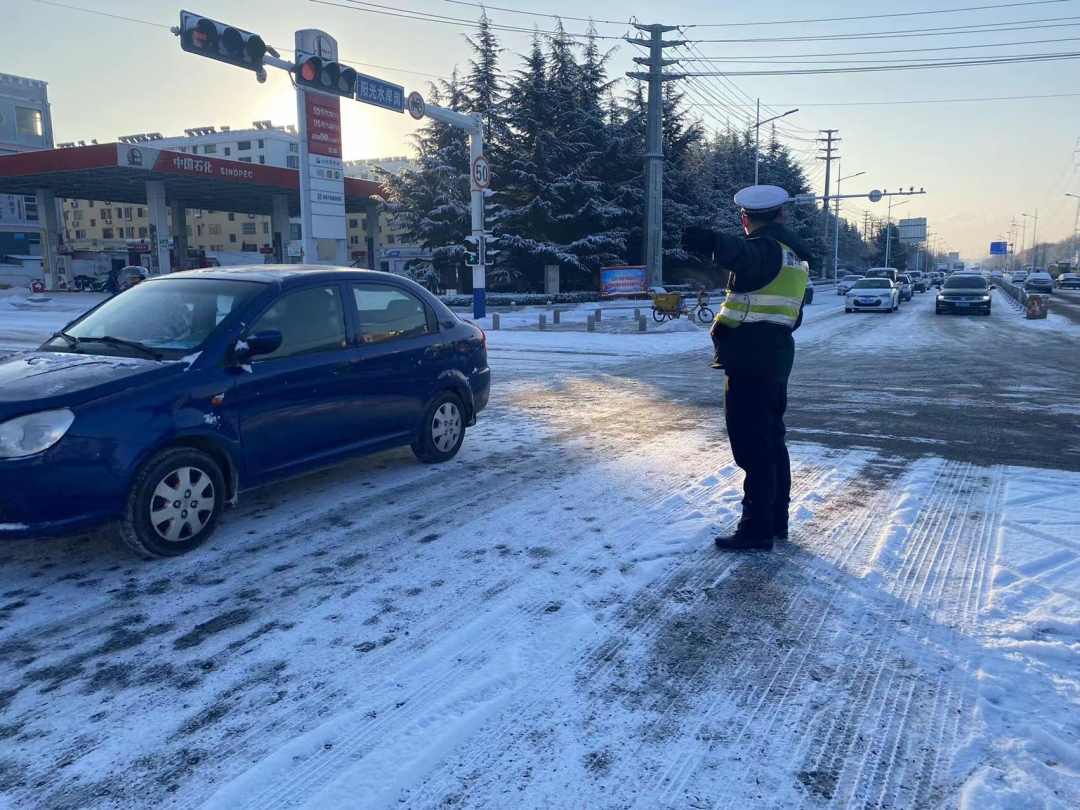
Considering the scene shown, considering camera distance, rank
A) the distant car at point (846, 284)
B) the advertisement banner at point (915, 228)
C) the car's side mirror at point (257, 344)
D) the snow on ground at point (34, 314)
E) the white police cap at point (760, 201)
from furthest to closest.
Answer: the advertisement banner at point (915, 228) → the distant car at point (846, 284) → the snow on ground at point (34, 314) → the car's side mirror at point (257, 344) → the white police cap at point (760, 201)

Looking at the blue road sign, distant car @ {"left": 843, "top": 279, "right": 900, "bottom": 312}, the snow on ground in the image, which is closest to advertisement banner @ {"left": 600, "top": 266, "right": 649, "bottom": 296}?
distant car @ {"left": 843, "top": 279, "right": 900, "bottom": 312}

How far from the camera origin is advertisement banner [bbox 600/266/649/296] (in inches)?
1340

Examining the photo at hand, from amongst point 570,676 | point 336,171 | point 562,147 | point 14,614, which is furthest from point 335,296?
point 562,147

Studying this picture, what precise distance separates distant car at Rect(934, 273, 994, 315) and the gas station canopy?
30.5 meters

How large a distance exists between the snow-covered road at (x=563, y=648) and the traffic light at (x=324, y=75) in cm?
1349

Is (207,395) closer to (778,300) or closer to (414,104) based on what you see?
(778,300)

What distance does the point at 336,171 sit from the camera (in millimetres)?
22031

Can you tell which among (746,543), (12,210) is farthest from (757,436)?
(12,210)

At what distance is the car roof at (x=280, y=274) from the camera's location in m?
5.42

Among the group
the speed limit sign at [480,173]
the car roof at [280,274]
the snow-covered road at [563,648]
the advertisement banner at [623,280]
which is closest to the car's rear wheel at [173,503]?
the snow-covered road at [563,648]

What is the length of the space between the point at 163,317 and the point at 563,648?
3589 mm

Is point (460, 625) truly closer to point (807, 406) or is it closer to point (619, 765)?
point (619, 765)

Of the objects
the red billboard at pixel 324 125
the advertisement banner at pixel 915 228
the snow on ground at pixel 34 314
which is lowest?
the snow on ground at pixel 34 314

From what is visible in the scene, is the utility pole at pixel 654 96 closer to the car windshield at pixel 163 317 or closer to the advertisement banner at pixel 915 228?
the car windshield at pixel 163 317
